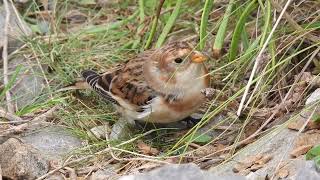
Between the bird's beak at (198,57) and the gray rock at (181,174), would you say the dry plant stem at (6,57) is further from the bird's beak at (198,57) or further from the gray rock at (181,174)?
the gray rock at (181,174)

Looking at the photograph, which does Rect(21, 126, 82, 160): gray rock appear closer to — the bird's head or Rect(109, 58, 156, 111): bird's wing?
Rect(109, 58, 156, 111): bird's wing

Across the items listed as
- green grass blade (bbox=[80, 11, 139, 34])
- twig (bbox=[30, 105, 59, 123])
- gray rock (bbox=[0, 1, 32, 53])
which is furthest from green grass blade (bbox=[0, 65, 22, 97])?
green grass blade (bbox=[80, 11, 139, 34])

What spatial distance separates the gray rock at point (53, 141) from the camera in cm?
543

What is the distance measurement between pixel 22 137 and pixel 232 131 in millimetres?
1351

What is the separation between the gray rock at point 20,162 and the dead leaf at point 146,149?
0.59m

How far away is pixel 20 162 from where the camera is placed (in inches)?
198

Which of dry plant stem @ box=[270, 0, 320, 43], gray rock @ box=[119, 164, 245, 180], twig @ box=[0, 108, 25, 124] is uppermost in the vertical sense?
dry plant stem @ box=[270, 0, 320, 43]

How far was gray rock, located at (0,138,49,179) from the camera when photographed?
502cm

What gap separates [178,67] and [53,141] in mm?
951

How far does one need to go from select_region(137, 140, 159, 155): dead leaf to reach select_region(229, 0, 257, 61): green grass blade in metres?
0.82

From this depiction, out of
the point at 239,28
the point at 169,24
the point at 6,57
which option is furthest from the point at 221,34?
the point at 6,57

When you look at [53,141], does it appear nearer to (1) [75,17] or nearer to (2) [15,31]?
(2) [15,31]

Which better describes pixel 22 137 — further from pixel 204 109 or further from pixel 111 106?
pixel 204 109

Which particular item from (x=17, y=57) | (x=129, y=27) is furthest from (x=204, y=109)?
(x=17, y=57)
